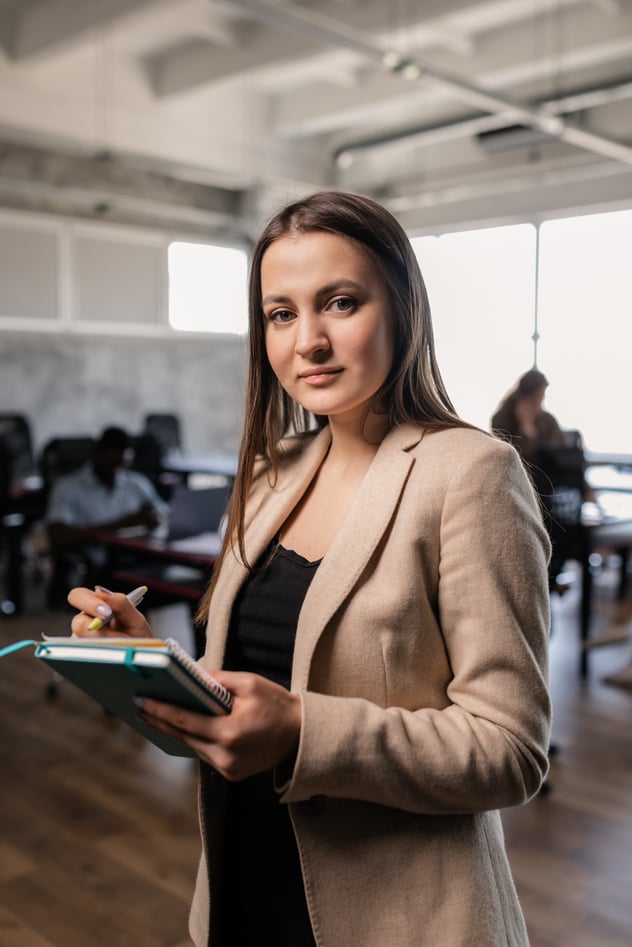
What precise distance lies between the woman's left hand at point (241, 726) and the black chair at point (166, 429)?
349 inches

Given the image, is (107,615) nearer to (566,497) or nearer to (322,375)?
(322,375)

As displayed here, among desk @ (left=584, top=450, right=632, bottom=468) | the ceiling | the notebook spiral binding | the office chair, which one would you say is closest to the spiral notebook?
the notebook spiral binding

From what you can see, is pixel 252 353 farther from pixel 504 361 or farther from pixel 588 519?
pixel 504 361

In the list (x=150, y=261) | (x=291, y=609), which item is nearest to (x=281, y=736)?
(x=291, y=609)

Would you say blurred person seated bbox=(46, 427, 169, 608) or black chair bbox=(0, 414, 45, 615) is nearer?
blurred person seated bbox=(46, 427, 169, 608)

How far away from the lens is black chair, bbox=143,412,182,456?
31.9 feet

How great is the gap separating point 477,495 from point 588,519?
4442 millimetres

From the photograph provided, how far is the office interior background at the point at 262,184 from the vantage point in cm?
810

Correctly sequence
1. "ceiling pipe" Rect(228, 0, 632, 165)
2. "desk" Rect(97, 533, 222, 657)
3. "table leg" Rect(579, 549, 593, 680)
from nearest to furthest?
"desk" Rect(97, 533, 222, 657) → "table leg" Rect(579, 549, 593, 680) → "ceiling pipe" Rect(228, 0, 632, 165)

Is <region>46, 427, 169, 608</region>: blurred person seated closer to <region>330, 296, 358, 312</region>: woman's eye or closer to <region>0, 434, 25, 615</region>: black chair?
<region>0, 434, 25, 615</region>: black chair

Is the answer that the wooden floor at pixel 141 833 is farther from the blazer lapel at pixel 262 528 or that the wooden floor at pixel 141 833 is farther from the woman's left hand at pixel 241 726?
the woman's left hand at pixel 241 726

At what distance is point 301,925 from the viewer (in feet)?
3.62

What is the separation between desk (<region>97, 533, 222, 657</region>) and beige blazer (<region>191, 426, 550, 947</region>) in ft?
9.33

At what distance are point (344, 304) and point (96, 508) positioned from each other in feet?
14.9
